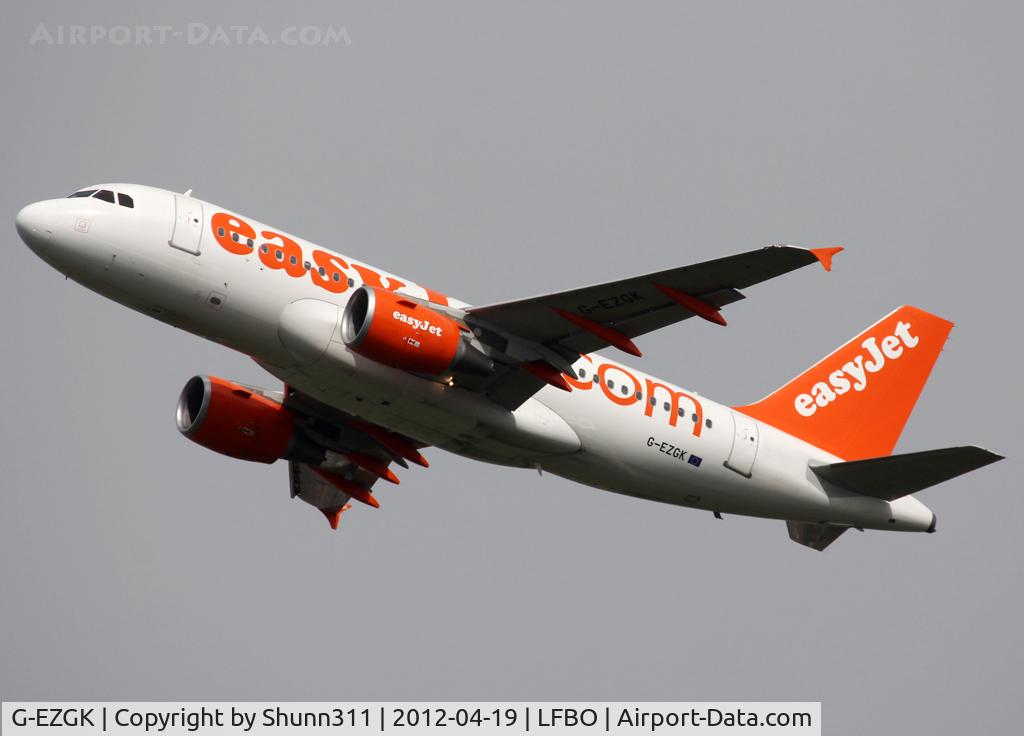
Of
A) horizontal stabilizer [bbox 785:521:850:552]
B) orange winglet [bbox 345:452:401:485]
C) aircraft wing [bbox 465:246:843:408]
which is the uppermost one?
aircraft wing [bbox 465:246:843:408]

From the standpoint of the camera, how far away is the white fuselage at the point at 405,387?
32750 mm

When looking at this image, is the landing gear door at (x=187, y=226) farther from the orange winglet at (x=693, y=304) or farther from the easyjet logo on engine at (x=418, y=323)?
the orange winglet at (x=693, y=304)

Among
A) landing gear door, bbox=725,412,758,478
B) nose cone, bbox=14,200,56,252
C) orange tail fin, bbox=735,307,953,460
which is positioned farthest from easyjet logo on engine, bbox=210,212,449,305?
orange tail fin, bbox=735,307,953,460

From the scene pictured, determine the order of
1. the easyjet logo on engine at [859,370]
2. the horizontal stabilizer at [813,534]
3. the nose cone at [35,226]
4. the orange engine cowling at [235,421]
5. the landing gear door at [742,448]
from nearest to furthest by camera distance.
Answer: the nose cone at [35,226] → the landing gear door at [742,448] → the orange engine cowling at [235,421] → the horizontal stabilizer at [813,534] → the easyjet logo on engine at [859,370]

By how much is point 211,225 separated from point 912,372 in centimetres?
2094

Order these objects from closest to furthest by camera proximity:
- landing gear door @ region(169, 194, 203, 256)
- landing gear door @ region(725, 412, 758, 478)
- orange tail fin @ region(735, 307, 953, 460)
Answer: landing gear door @ region(169, 194, 203, 256) → landing gear door @ region(725, 412, 758, 478) → orange tail fin @ region(735, 307, 953, 460)

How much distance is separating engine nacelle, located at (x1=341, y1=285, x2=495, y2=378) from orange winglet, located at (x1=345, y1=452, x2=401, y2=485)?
7.74m

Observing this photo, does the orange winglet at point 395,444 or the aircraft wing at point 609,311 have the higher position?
the aircraft wing at point 609,311

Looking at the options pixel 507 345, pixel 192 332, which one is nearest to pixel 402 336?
pixel 507 345

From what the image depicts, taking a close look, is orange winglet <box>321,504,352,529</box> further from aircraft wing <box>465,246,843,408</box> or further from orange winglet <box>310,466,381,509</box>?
aircraft wing <box>465,246,843,408</box>

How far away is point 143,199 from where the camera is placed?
109 feet

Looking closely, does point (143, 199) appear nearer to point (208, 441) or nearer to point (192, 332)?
point (192, 332)

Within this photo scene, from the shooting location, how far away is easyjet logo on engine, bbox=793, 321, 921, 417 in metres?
41.1

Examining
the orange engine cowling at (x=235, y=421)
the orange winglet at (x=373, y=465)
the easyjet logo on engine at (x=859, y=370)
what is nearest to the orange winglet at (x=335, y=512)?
the orange winglet at (x=373, y=465)
